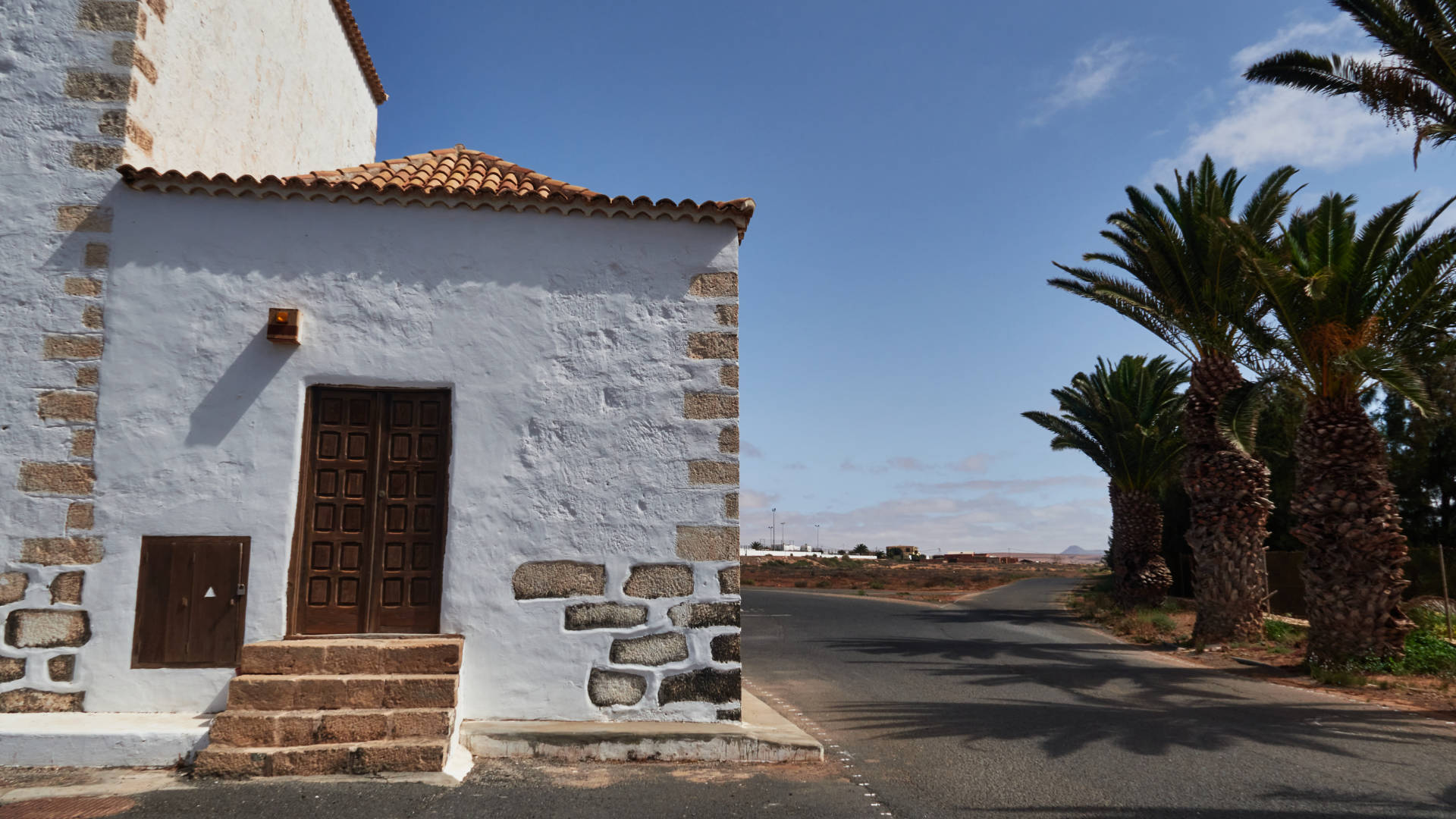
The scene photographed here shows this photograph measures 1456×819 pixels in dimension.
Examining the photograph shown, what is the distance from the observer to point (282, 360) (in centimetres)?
608

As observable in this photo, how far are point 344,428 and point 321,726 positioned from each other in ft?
6.32

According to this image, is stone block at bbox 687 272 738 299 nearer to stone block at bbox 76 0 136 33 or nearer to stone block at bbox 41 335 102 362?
stone block at bbox 41 335 102 362

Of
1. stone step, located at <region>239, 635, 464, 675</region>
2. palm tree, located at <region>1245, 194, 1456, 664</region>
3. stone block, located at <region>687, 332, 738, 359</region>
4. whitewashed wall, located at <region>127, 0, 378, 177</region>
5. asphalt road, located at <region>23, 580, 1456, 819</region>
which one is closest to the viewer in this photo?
asphalt road, located at <region>23, 580, 1456, 819</region>

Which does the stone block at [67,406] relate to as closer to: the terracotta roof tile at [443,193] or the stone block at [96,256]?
the stone block at [96,256]

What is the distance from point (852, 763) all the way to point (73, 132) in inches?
265

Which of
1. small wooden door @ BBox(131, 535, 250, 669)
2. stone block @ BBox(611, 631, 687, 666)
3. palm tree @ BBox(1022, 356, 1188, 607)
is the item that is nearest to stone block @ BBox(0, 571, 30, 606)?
small wooden door @ BBox(131, 535, 250, 669)

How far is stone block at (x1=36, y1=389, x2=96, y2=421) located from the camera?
5.87 m

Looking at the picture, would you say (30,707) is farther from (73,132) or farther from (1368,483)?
(1368,483)

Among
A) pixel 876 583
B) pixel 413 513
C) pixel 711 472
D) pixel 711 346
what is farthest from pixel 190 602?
pixel 876 583

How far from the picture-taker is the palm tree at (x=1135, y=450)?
19391 mm

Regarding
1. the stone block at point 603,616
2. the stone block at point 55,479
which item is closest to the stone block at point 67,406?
the stone block at point 55,479

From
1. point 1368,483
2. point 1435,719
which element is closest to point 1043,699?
point 1435,719

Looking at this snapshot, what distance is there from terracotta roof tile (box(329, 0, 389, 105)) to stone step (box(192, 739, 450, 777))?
332 inches

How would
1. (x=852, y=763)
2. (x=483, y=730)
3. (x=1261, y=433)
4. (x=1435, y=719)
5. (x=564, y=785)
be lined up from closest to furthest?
(x=564, y=785), (x=483, y=730), (x=852, y=763), (x=1435, y=719), (x=1261, y=433)
